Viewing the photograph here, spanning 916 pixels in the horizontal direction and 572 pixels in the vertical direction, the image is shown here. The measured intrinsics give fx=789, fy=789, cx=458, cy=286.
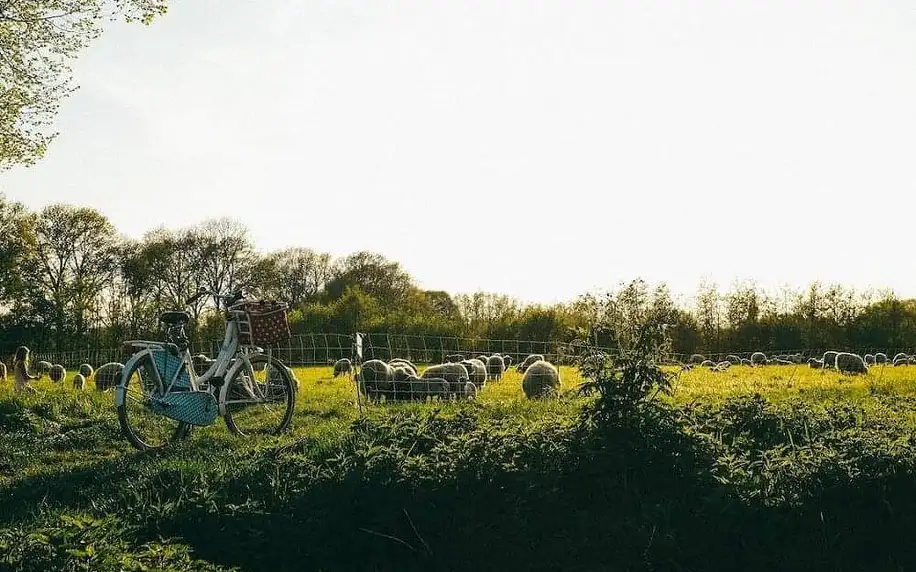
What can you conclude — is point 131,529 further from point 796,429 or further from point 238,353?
point 796,429

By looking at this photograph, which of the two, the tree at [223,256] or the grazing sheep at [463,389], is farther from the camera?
the tree at [223,256]

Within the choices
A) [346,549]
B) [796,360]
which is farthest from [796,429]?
[796,360]

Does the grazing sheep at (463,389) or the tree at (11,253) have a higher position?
the tree at (11,253)

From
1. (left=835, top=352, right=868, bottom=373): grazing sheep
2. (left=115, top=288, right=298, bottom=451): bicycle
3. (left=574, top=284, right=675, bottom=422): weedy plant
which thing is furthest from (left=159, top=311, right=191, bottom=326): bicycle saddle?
(left=835, top=352, right=868, bottom=373): grazing sheep

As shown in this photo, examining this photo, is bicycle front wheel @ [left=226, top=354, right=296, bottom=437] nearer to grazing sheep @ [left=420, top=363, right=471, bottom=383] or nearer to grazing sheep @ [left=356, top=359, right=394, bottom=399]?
grazing sheep @ [left=356, top=359, right=394, bottom=399]

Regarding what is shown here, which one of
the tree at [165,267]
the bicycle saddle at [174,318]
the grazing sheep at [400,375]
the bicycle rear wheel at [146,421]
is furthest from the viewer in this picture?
the tree at [165,267]

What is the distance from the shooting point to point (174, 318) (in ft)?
32.5

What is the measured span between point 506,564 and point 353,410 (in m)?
7.10

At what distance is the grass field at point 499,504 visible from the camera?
6.38m

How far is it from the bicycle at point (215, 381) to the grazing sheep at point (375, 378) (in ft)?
17.5

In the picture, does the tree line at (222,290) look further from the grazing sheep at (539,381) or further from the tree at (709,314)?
the grazing sheep at (539,381)

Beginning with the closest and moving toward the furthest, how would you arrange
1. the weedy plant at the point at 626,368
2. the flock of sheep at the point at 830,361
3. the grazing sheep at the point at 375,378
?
1. the weedy plant at the point at 626,368
2. the grazing sheep at the point at 375,378
3. the flock of sheep at the point at 830,361

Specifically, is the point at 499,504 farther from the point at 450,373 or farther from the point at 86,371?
the point at 86,371

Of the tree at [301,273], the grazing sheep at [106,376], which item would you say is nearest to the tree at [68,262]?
the tree at [301,273]
